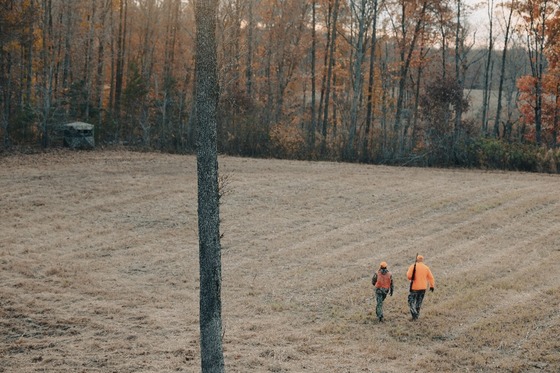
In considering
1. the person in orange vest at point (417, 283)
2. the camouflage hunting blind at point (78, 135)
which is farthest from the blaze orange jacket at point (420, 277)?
the camouflage hunting blind at point (78, 135)

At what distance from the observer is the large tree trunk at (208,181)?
8.56 meters

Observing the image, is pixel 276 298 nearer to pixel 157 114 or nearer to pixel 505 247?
pixel 505 247

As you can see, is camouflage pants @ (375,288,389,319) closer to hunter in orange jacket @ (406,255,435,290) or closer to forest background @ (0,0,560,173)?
hunter in orange jacket @ (406,255,435,290)

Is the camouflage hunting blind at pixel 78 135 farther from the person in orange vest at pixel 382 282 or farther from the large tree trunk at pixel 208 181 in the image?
the large tree trunk at pixel 208 181

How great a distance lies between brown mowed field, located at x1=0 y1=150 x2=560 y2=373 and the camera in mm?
11891

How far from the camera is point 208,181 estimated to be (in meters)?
8.77

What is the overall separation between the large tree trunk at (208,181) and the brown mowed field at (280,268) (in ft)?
8.02

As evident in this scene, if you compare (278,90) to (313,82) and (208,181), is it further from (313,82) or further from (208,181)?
(208,181)

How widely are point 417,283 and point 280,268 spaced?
16.5 ft

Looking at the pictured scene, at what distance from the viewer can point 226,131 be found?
3503cm

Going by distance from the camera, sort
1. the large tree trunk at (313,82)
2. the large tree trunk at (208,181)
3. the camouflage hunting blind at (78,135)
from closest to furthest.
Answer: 1. the large tree trunk at (208,181)
2. the camouflage hunting blind at (78,135)
3. the large tree trunk at (313,82)

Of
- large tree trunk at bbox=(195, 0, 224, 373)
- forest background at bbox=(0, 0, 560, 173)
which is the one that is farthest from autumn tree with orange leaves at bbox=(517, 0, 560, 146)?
large tree trunk at bbox=(195, 0, 224, 373)

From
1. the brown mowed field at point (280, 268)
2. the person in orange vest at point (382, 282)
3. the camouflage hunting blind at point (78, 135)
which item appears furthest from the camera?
the camouflage hunting blind at point (78, 135)

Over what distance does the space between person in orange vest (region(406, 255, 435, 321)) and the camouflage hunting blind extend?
2408cm
